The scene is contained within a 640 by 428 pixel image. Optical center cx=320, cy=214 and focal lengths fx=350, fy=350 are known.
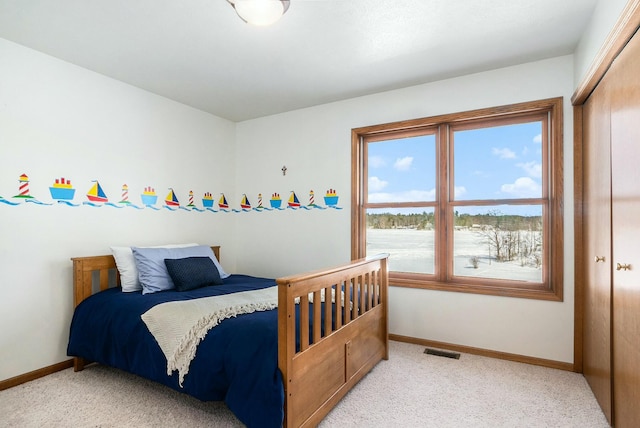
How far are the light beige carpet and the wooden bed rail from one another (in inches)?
6.4

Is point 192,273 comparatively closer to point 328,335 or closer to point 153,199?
point 153,199

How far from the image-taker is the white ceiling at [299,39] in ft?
6.64

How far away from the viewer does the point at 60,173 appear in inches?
105

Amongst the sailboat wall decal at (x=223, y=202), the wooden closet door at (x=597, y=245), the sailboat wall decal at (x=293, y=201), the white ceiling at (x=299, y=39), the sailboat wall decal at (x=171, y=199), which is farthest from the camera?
the sailboat wall decal at (x=223, y=202)

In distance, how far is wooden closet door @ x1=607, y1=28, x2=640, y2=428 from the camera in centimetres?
152

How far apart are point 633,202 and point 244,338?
1919 mm

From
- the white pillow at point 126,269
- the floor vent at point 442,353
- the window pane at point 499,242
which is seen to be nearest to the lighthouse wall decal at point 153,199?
the white pillow at point 126,269

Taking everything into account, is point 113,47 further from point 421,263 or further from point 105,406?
point 421,263

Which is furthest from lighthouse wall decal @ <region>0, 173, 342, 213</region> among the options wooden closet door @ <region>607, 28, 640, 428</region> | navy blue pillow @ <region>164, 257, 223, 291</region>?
wooden closet door @ <region>607, 28, 640, 428</region>

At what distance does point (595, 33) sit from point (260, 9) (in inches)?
74.4

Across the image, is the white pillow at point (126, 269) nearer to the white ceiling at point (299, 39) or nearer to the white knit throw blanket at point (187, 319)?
the white knit throw blanket at point (187, 319)

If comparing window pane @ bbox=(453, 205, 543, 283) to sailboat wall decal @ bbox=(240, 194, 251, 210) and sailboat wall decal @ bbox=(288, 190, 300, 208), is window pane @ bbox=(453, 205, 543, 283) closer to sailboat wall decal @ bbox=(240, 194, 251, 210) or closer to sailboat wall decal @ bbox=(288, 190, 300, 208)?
sailboat wall decal @ bbox=(288, 190, 300, 208)

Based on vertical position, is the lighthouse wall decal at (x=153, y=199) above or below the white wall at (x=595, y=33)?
below

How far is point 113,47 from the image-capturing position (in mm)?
2467
